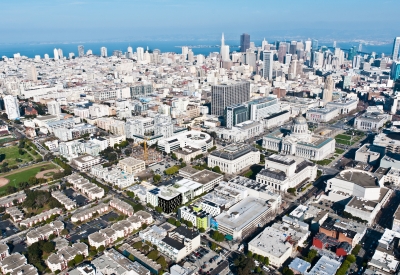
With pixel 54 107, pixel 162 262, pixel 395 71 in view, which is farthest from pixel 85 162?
pixel 395 71

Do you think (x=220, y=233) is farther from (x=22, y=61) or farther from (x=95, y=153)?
(x=22, y=61)

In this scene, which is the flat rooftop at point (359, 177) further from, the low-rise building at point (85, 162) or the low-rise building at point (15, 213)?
the low-rise building at point (15, 213)

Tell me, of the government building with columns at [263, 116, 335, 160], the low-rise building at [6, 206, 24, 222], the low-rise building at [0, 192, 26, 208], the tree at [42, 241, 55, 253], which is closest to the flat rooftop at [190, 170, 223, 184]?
the government building with columns at [263, 116, 335, 160]

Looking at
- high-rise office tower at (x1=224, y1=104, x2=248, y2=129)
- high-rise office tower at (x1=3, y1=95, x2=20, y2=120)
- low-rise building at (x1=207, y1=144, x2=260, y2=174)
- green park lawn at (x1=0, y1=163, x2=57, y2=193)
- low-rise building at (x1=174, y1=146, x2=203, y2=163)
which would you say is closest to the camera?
green park lawn at (x1=0, y1=163, x2=57, y2=193)

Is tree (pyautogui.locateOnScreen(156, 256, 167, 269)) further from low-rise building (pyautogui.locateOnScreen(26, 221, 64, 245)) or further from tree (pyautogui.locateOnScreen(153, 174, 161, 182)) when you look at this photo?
tree (pyautogui.locateOnScreen(153, 174, 161, 182))

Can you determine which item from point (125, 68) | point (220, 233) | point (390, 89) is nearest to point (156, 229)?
point (220, 233)

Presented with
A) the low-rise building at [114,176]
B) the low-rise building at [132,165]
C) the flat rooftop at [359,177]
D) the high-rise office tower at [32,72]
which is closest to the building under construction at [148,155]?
the low-rise building at [132,165]
